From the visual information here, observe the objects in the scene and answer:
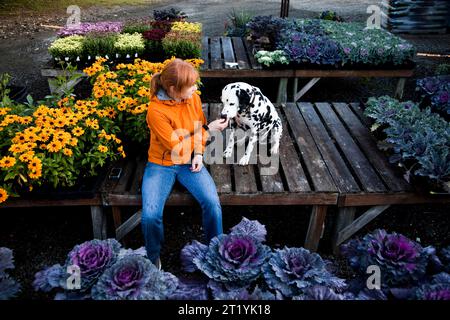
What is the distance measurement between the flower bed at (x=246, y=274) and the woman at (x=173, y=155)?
102 cm

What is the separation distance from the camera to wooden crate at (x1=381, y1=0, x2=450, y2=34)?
1088cm

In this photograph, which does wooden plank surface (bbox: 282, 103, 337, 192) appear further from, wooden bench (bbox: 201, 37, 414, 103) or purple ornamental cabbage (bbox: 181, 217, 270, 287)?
purple ornamental cabbage (bbox: 181, 217, 270, 287)

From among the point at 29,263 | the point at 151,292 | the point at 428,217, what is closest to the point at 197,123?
the point at 151,292

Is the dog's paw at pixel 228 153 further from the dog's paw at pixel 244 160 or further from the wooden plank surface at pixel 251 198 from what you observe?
the wooden plank surface at pixel 251 198

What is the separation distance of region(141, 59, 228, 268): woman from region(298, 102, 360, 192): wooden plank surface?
1.24 meters

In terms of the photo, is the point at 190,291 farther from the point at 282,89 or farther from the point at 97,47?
the point at 97,47

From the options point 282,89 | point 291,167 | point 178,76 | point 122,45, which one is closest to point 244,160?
point 291,167

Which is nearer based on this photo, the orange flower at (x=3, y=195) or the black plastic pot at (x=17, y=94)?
the orange flower at (x=3, y=195)

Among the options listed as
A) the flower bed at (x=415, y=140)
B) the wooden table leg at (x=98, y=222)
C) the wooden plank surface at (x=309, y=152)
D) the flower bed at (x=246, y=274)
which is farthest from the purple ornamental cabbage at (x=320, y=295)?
the wooden table leg at (x=98, y=222)

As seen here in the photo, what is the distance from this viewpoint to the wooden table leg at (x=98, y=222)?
11.3 ft

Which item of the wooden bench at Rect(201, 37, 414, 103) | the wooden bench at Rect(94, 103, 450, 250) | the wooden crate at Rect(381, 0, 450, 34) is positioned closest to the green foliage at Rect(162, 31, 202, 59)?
the wooden bench at Rect(201, 37, 414, 103)

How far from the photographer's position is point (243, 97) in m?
3.26
